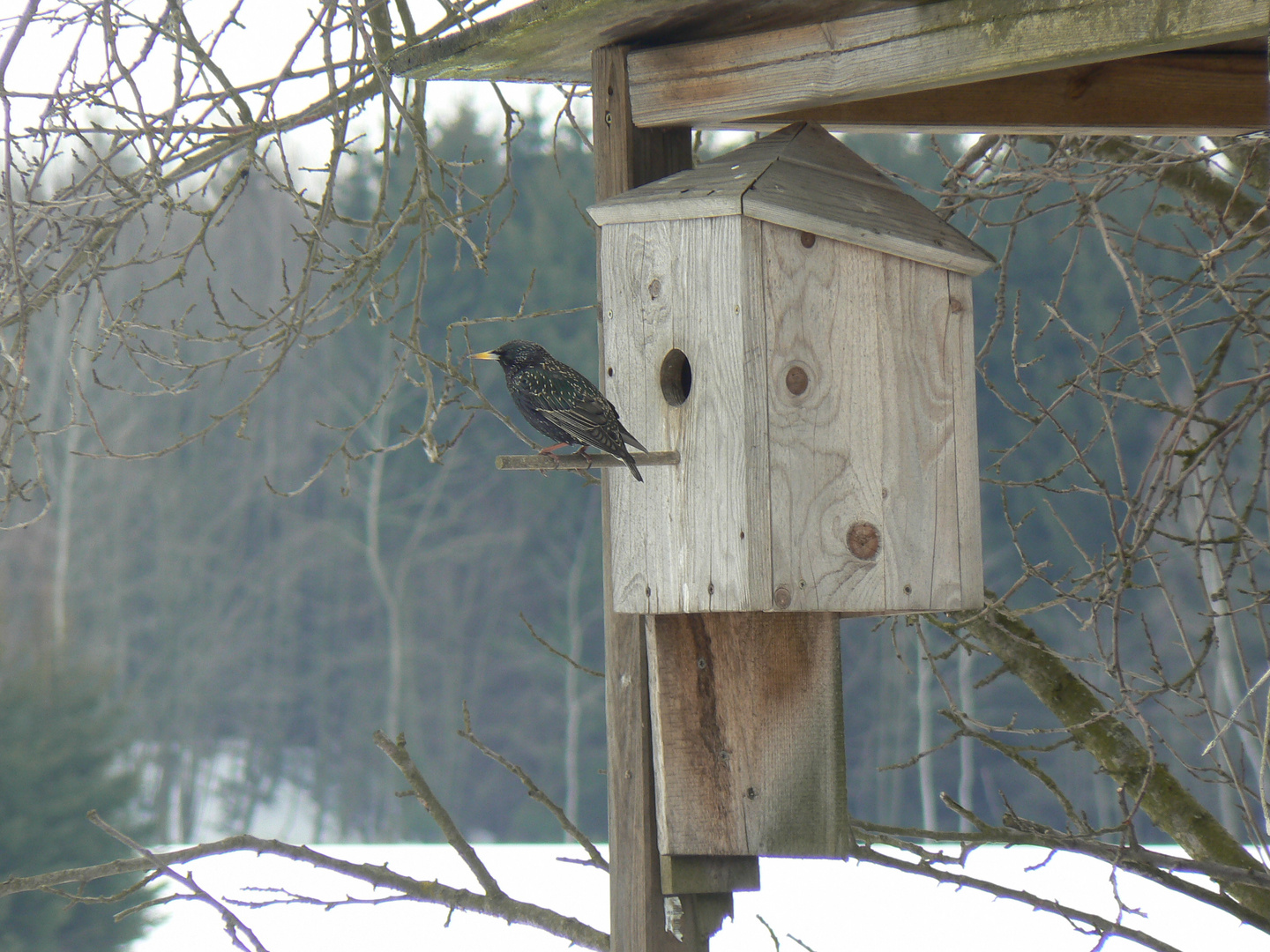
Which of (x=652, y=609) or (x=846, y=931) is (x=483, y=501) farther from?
(x=652, y=609)

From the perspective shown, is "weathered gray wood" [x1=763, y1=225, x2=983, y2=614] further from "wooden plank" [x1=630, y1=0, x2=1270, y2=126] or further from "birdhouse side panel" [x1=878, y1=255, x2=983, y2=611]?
"wooden plank" [x1=630, y1=0, x2=1270, y2=126]

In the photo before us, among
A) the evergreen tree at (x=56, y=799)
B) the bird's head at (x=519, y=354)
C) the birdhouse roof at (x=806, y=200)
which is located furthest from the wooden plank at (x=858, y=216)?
the evergreen tree at (x=56, y=799)

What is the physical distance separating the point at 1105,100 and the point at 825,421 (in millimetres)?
933

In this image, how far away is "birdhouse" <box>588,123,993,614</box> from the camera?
2027 mm

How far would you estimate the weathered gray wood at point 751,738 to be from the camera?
2102 mm

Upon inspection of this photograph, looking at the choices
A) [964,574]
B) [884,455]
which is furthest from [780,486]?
[964,574]

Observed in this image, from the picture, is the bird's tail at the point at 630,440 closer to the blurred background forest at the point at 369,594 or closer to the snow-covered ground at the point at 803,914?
the snow-covered ground at the point at 803,914

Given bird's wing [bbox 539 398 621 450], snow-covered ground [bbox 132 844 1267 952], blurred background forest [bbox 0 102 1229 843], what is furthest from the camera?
blurred background forest [bbox 0 102 1229 843]

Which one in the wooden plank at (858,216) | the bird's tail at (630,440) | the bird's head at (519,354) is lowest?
the bird's tail at (630,440)

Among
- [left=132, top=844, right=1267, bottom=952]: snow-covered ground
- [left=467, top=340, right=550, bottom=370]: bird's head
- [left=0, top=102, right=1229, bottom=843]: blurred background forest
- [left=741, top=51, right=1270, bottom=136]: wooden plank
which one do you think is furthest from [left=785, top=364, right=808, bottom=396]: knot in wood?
[left=0, top=102, right=1229, bottom=843]: blurred background forest

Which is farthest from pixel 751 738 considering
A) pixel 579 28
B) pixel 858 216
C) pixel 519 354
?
pixel 579 28

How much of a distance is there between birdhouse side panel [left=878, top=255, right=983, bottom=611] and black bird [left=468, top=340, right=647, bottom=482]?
0.43 metres

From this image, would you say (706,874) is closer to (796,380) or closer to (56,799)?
(796,380)

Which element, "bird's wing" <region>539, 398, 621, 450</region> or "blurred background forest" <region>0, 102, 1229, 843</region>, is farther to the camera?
"blurred background forest" <region>0, 102, 1229, 843</region>
